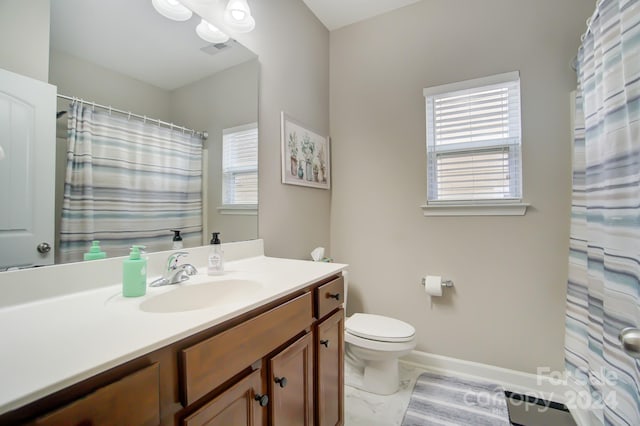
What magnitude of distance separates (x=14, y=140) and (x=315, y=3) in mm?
2077

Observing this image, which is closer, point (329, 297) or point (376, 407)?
point (329, 297)

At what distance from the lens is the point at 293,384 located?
39.9 inches

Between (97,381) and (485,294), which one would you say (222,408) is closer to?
(97,381)

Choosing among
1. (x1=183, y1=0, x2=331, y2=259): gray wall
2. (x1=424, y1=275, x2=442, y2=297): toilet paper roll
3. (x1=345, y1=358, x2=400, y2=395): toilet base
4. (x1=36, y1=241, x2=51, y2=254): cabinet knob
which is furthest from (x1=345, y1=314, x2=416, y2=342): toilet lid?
(x1=36, y1=241, x2=51, y2=254): cabinet knob

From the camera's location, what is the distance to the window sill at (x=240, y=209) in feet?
4.83

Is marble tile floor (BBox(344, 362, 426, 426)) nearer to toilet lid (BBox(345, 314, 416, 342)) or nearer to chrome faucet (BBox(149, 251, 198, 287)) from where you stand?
Answer: toilet lid (BBox(345, 314, 416, 342))

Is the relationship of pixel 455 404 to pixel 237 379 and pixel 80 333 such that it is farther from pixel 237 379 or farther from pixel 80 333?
pixel 80 333

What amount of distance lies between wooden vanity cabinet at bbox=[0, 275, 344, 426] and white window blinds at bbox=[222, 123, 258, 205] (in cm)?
A: 67

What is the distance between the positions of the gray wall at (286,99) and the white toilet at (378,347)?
63 cm

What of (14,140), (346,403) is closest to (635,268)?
(346,403)

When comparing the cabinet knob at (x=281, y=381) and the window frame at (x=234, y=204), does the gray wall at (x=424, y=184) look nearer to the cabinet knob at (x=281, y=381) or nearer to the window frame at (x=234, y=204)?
the window frame at (x=234, y=204)

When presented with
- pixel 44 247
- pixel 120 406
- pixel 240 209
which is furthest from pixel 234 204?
pixel 120 406

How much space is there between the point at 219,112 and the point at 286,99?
62cm

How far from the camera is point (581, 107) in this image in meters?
1.58
